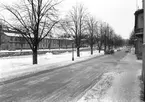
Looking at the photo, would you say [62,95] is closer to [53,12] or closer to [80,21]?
[53,12]

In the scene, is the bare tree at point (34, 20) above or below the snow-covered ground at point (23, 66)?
above

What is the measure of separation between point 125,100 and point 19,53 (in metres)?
36.8

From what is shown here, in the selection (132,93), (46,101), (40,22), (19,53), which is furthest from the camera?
(19,53)

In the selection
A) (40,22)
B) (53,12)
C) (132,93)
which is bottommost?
(132,93)

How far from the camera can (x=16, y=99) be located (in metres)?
5.75

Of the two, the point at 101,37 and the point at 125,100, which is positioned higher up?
the point at 101,37

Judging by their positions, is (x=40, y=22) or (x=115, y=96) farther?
(x=40, y=22)

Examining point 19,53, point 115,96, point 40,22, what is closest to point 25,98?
point 115,96

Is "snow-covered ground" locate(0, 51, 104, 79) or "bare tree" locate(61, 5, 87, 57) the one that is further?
"bare tree" locate(61, 5, 87, 57)

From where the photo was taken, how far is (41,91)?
269 inches

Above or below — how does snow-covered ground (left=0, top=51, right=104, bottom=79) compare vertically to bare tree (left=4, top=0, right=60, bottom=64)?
below

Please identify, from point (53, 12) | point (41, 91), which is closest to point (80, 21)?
point (53, 12)

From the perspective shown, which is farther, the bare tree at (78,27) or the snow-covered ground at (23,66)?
the bare tree at (78,27)

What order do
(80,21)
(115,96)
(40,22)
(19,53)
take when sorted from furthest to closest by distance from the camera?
1. (19,53)
2. (80,21)
3. (40,22)
4. (115,96)
